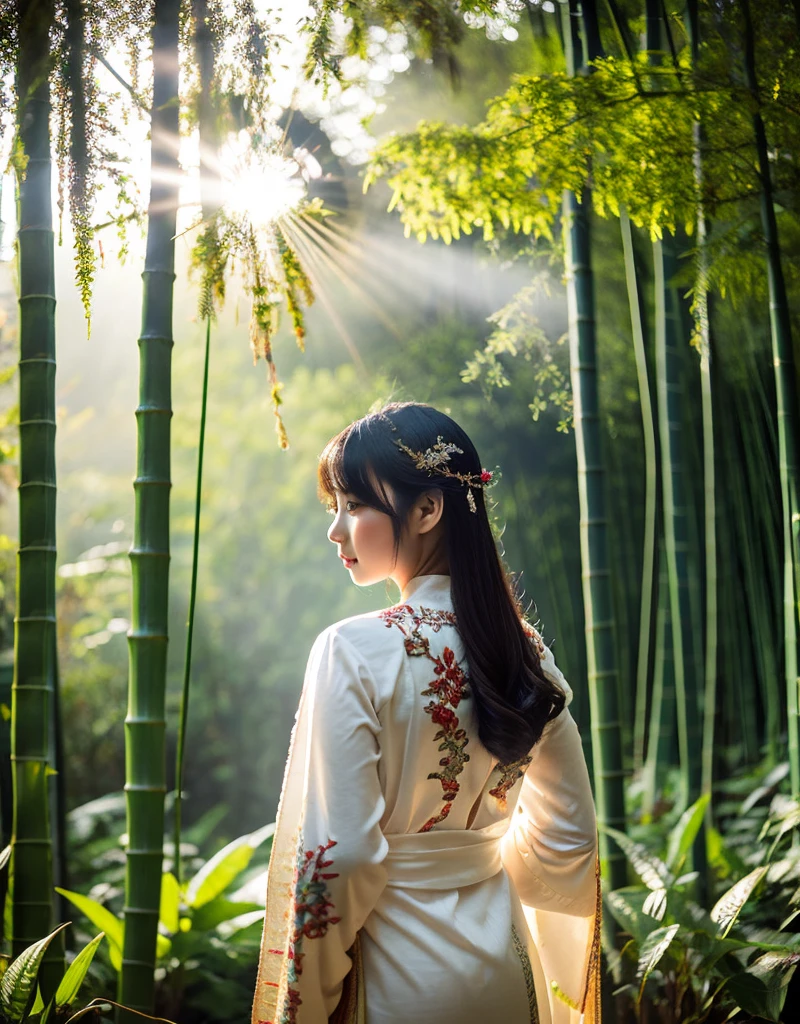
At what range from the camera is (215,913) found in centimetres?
246

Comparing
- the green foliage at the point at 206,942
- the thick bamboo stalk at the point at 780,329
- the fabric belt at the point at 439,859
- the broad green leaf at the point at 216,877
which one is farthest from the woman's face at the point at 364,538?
the broad green leaf at the point at 216,877

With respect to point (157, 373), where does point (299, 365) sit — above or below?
above

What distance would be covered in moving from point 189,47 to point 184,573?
4.56m

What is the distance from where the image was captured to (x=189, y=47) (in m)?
1.63

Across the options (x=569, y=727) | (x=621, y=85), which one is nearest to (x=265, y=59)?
(x=621, y=85)

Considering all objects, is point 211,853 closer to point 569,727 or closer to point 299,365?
point 299,365

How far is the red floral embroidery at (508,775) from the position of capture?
1.26 metres

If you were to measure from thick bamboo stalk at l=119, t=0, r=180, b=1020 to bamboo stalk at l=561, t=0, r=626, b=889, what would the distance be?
960 millimetres

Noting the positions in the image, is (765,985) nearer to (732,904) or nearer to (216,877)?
(732,904)

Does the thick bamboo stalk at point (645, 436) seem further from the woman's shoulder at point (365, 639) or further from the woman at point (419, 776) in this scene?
the woman's shoulder at point (365, 639)

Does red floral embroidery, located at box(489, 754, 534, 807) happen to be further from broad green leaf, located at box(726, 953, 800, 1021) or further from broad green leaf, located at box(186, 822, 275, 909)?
broad green leaf, located at box(186, 822, 275, 909)

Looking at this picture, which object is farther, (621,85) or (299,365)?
(299,365)

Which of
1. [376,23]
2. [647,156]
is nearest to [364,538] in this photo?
[376,23]

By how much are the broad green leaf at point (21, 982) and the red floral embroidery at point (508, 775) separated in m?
0.72
